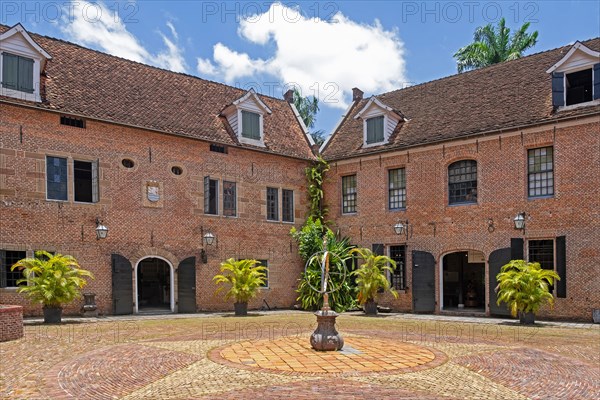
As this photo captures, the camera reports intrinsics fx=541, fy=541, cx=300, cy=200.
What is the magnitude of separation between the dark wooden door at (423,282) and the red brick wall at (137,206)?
18.7 feet

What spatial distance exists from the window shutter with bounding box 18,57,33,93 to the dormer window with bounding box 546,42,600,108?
18.3m

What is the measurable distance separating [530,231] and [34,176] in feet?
56.9

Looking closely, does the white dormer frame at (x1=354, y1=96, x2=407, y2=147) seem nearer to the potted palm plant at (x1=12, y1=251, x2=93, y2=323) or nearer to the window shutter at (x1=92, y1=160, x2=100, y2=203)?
the window shutter at (x1=92, y1=160, x2=100, y2=203)

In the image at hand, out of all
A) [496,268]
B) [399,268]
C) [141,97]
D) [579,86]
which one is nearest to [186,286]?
[141,97]

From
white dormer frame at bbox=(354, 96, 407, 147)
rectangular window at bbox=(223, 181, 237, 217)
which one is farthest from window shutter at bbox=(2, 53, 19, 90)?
white dormer frame at bbox=(354, 96, 407, 147)

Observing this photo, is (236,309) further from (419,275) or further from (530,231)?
(530,231)

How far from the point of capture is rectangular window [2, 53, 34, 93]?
58.1 feet

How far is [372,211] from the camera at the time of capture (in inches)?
945

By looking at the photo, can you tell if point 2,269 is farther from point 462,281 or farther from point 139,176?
point 462,281

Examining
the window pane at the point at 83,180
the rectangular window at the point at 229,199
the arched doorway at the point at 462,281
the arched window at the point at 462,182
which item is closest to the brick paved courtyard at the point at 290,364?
the window pane at the point at 83,180

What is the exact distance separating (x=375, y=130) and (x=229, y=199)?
7.27m

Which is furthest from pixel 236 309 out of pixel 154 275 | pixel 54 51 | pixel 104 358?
pixel 54 51

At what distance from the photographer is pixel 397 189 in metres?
23.4

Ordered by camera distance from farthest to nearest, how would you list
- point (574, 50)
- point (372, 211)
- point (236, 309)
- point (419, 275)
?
point (372, 211)
point (419, 275)
point (236, 309)
point (574, 50)
